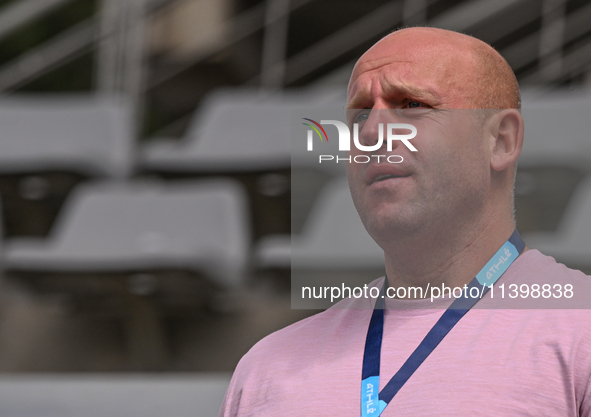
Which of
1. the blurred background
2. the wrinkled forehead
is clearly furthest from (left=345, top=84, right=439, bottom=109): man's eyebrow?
the blurred background

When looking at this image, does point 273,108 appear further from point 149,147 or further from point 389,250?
point 389,250

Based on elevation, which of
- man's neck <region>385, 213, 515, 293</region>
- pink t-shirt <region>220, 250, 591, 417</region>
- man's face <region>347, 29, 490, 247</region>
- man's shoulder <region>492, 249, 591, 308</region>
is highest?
man's face <region>347, 29, 490, 247</region>

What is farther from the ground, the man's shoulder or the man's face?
the man's face

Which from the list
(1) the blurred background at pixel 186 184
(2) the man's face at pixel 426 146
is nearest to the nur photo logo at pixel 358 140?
(2) the man's face at pixel 426 146

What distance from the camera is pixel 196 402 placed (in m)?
0.50

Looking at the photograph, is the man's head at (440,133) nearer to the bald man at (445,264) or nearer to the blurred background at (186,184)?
the bald man at (445,264)

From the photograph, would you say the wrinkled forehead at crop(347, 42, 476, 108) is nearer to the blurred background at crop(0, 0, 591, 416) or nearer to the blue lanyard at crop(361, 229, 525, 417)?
the blue lanyard at crop(361, 229, 525, 417)

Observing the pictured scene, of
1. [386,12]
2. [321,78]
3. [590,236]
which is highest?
[386,12]

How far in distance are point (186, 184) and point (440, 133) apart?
0.90m

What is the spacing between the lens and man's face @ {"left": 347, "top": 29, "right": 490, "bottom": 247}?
29cm

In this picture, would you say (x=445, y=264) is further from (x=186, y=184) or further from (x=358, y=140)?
(x=186, y=184)

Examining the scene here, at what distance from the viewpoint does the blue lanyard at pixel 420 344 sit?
0.29 metres

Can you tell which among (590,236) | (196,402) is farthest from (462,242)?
(590,236)

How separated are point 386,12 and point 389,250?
122 cm
